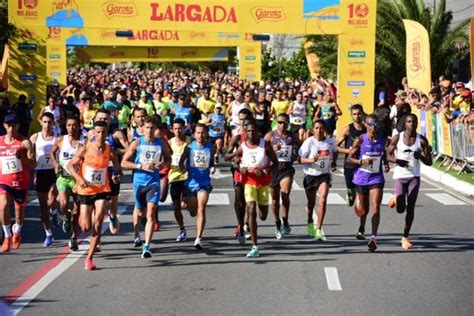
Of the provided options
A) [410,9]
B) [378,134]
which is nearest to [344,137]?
→ [378,134]

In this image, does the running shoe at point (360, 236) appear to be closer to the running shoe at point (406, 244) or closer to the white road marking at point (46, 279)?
the running shoe at point (406, 244)

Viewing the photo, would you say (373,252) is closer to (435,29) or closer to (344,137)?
(344,137)

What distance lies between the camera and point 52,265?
1277 cm

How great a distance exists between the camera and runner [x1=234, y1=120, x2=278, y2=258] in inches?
536

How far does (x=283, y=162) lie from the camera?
15336 mm

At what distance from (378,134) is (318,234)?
164 centimetres

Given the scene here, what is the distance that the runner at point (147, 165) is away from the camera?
13344 millimetres

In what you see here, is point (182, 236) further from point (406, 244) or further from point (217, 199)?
point (217, 199)

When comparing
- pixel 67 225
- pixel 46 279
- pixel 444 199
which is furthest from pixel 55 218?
pixel 444 199

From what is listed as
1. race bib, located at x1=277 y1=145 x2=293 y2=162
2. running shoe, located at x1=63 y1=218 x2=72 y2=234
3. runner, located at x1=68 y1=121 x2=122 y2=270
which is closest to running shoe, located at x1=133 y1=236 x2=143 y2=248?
running shoe, located at x1=63 y1=218 x2=72 y2=234

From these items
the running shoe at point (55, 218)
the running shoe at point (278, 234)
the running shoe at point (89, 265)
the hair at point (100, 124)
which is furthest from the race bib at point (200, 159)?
the running shoe at point (55, 218)

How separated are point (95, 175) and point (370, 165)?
12.2 ft

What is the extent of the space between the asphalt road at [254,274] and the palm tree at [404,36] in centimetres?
2307

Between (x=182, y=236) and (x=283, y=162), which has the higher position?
(x=283, y=162)
